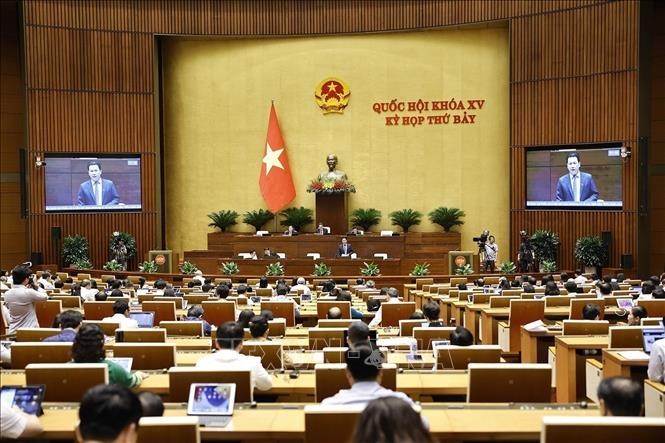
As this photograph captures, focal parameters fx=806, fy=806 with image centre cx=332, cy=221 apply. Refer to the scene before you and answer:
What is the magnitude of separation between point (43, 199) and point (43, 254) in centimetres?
156

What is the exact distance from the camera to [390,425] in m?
2.28

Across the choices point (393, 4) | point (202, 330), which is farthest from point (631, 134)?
point (202, 330)

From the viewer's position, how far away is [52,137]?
23031 millimetres

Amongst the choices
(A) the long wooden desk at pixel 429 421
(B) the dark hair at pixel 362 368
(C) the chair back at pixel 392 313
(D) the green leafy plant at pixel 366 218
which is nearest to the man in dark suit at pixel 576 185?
(D) the green leafy plant at pixel 366 218

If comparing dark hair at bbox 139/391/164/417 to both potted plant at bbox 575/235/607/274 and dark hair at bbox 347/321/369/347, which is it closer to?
dark hair at bbox 347/321/369/347

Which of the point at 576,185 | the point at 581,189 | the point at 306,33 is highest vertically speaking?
the point at 306,33

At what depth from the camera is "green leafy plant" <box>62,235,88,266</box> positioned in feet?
73.7

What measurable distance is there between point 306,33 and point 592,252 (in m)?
10.6

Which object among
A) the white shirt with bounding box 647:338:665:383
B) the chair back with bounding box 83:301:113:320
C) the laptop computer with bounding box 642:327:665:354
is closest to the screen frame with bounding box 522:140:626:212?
the chair back with bounding box 83:301:113:320

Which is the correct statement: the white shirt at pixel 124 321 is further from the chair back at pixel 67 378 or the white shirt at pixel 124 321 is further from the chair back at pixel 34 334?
the chair back at pixel 67 378

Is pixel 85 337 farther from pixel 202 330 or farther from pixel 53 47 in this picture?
pixel 53 47

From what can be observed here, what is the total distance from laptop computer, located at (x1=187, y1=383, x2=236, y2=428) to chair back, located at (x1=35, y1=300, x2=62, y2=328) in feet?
25.3

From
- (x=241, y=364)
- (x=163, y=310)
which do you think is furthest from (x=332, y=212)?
(x=241, y=364)

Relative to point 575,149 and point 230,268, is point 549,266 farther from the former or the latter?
point 230,268
